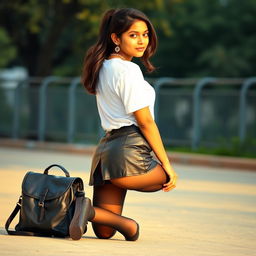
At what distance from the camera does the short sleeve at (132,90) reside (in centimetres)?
734

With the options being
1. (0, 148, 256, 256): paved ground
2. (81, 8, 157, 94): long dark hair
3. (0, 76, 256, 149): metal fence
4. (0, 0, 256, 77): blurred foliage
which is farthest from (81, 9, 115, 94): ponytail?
(0, 0, 256, 77): blurred foliage

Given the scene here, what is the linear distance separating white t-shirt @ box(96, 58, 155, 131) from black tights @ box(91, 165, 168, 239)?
391 millimetres

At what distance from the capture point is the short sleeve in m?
7.34

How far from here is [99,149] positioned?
24.8 feet

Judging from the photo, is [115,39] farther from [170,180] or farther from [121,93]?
[170,180]

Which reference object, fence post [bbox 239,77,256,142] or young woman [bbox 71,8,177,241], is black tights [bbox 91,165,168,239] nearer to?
young woman [bbox 71,8,177,241]

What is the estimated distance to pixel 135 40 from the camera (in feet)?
25.0

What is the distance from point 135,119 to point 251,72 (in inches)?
1349

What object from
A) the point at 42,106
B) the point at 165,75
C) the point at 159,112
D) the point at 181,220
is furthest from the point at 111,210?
the point at 165,75

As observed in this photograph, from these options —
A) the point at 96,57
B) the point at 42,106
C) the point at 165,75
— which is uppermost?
the point at 96,57

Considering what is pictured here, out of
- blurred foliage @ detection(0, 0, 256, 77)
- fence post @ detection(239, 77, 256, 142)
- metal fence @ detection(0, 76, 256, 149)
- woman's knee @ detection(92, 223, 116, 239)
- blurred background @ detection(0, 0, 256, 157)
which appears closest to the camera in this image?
woman's knee @ detection(92, 223, 116, 239)

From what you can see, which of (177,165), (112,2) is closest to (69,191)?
(177,165)

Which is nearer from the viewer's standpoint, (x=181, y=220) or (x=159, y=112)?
(x=181, y=220)

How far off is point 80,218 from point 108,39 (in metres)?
1.34
